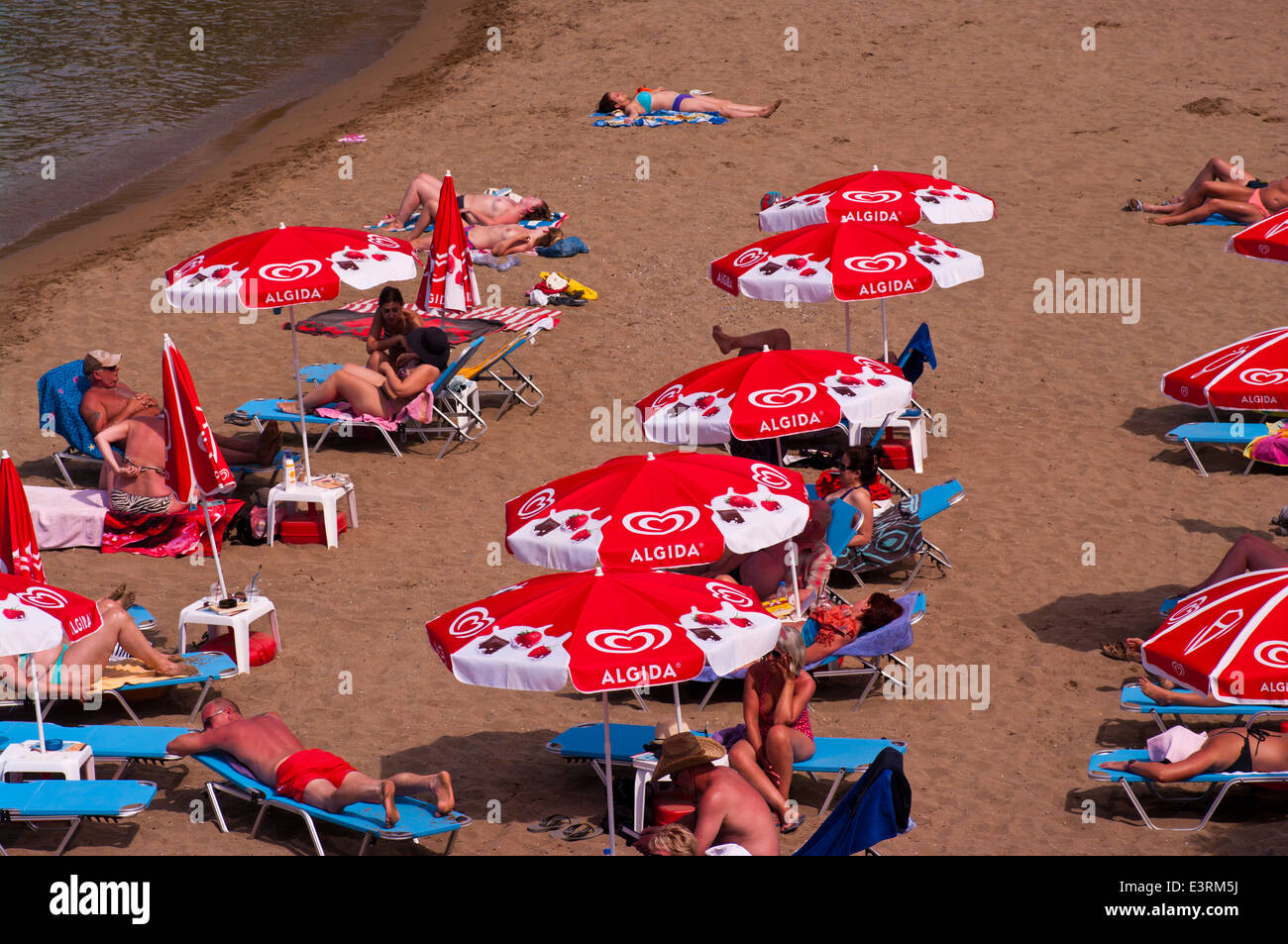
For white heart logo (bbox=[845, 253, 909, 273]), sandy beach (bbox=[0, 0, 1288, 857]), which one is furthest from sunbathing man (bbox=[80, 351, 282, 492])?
white heart logo (bbox=[845, 253, 909, 273])

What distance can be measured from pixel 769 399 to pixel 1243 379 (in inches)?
117

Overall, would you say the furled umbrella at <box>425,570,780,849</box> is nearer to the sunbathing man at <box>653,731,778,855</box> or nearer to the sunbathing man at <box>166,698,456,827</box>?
the sunbathing man at <box>653,731,778,855</box>

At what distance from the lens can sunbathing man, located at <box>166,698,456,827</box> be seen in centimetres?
646

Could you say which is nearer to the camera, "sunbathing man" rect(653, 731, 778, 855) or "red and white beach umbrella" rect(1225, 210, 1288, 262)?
"sunbathing man" rect(653, 731, 778, 855)

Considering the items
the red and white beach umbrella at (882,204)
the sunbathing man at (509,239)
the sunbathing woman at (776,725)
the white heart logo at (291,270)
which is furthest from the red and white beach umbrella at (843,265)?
the sunbathing man at (509,239)

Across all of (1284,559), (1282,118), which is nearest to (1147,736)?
(1284,559)

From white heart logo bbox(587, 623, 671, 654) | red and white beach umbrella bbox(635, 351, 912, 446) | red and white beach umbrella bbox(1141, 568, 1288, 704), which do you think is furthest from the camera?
red and white beach umbrella bbox(635, 351, 912, 446)

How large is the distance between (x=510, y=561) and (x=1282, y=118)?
13925 mm

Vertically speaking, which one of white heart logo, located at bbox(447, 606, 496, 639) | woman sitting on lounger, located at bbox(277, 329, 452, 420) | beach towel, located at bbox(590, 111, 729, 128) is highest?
white heart logo, located at bbox(447, 606, 496, 639)

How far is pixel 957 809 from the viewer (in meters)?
7.00

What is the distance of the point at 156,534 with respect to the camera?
33.3ft

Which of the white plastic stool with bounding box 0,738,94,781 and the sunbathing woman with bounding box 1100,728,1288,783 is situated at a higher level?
the white plastic stool with bounding box 0,738,94,781

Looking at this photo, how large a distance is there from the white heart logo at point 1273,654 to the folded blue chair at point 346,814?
11.1 ft

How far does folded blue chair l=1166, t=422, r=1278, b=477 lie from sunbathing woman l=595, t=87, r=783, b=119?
398 inches
